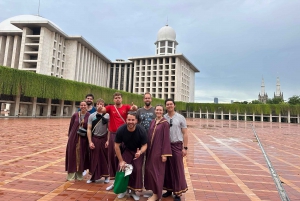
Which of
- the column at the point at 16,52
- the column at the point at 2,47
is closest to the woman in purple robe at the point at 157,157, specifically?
the column at the point at 16,52

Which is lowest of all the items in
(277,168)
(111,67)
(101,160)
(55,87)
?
(277,168)

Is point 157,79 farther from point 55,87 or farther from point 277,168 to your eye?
point 277,168

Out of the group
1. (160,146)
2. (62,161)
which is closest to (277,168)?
(160,146)

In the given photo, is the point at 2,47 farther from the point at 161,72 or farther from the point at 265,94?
the point at 265,94

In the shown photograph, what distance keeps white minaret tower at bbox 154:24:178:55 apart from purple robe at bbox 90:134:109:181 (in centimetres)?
6684

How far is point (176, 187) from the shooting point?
311 cm

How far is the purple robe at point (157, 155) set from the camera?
302cm

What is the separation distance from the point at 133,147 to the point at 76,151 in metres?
1.39

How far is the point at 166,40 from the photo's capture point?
6875cm

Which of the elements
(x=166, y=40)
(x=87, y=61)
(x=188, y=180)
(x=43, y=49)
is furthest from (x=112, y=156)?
(x=166, y=40)

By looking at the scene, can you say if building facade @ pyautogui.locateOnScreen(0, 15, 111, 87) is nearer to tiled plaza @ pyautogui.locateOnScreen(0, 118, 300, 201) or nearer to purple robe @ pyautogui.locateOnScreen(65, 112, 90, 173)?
tiled plaza @ pyautogui.locateOnScreen(0, 118, 300, 201)

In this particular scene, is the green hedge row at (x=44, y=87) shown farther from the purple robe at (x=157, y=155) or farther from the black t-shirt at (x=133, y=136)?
the purple robe at (x=157, y=155)

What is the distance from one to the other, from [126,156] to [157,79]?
6160 cm

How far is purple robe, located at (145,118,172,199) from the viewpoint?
9.91ft
